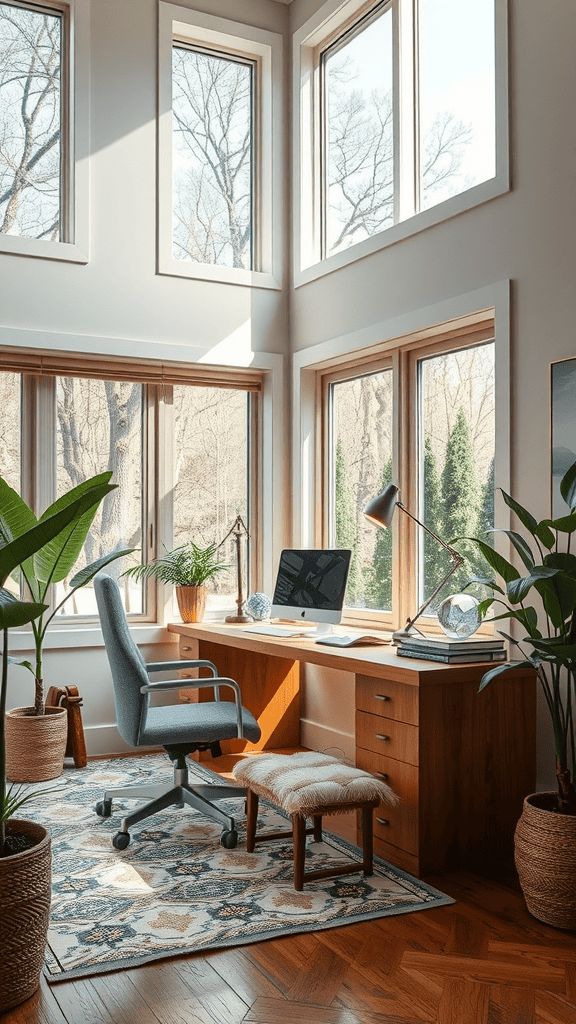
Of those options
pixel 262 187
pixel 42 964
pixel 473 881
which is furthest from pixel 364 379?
pixel 42 964

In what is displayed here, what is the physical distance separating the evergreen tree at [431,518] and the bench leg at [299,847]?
156 centimetres

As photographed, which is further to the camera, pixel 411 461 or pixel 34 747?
pixel 411 461

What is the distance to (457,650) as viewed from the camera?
3.10 meters

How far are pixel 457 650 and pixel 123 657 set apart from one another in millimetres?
1170

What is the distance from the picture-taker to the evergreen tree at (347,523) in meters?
4.74

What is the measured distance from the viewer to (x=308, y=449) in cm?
508

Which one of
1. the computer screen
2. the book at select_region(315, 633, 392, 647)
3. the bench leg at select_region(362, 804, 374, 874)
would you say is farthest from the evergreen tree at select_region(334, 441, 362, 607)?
the bench leg at select_region(362, 804, 374, 874)

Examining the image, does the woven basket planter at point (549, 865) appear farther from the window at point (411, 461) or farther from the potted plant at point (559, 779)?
the window at point (411, 461)

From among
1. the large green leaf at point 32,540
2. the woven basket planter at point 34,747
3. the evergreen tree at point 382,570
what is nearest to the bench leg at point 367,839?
the large green leaf at point 32,540

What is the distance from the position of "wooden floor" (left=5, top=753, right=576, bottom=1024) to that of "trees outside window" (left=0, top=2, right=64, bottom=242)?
359cm

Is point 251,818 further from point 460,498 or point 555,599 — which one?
point 460,498

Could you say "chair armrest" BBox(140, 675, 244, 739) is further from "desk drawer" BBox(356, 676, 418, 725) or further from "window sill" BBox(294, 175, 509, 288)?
"window sill" BBox(294, 175, 509, 288)

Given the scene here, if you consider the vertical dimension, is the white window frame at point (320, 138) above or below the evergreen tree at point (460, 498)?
above

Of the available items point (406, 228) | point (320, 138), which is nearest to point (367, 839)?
point (406, 228)
